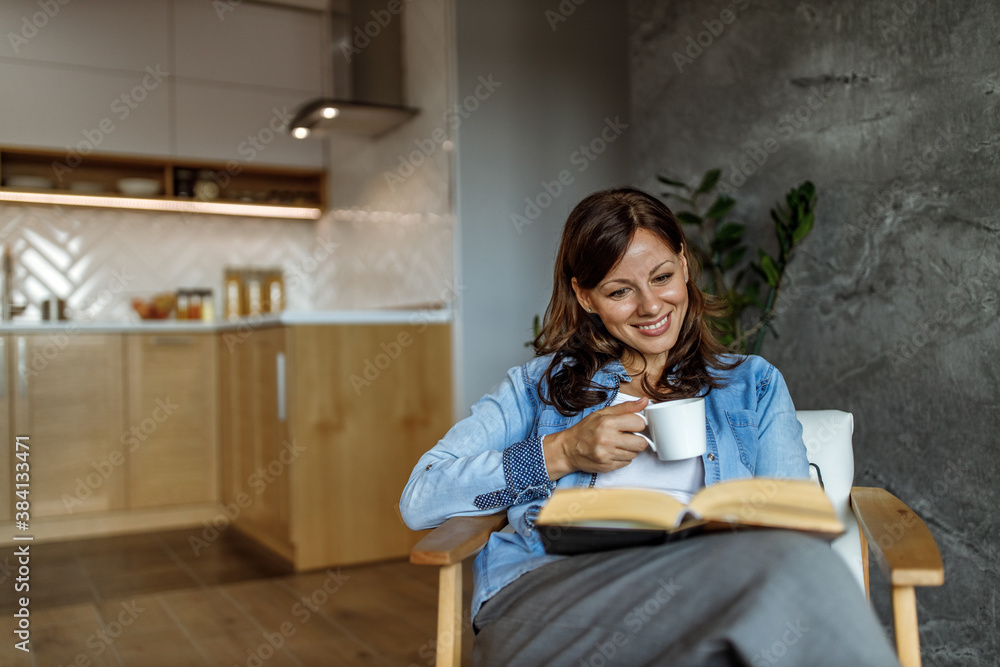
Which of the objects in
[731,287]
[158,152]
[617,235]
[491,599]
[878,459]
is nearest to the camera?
[491,599]

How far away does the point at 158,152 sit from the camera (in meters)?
4.45

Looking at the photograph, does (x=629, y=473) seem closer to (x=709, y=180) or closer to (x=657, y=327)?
(x=657, y=327)

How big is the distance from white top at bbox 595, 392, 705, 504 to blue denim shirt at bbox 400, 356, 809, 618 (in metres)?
0.02

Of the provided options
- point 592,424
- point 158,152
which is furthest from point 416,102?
point 592,424

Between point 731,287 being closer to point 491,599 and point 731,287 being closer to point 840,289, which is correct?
point 840,289

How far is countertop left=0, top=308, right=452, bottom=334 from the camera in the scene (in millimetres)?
3146

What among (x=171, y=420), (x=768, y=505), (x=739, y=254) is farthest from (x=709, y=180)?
(x=171, y=420)

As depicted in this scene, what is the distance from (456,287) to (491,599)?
217cm

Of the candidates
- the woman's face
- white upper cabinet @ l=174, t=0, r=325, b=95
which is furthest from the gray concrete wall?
white upper cabinet @ l=174, t=0, r=325, b=95

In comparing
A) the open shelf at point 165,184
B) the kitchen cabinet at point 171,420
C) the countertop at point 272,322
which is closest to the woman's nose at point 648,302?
the countertop at point 272,322

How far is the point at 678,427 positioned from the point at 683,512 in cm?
13

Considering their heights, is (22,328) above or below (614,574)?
above

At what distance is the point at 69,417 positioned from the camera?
384 cm

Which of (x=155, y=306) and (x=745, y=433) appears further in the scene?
(x=155, y=306)
